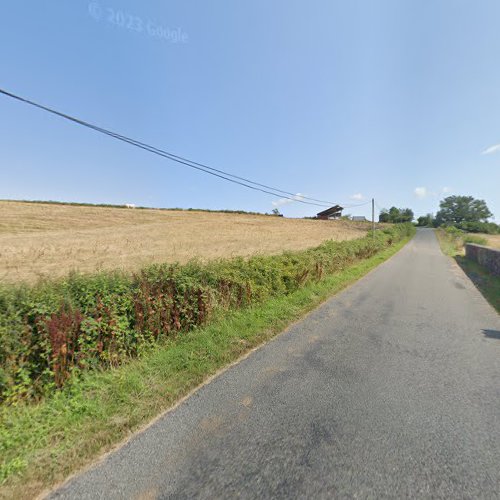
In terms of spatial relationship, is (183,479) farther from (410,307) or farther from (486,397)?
(410,307)

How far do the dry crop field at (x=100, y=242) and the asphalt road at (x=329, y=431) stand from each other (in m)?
4.50

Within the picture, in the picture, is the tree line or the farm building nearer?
the farm building

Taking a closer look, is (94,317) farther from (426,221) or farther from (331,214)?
(426,221)

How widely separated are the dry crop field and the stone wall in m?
11.9

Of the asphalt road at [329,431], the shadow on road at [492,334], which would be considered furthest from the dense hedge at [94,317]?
the shadow on road at [492,334]

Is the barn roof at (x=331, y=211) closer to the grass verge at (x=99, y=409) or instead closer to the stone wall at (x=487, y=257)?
the stone wall at (x=487, y=257)

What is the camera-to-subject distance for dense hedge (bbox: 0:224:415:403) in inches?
101

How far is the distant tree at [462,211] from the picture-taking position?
95812 mm

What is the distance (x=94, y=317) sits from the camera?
3150 mm

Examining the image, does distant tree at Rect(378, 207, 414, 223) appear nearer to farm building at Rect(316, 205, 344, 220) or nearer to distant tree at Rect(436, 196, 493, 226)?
distant tree at Rect(436, 196, 493, 226)

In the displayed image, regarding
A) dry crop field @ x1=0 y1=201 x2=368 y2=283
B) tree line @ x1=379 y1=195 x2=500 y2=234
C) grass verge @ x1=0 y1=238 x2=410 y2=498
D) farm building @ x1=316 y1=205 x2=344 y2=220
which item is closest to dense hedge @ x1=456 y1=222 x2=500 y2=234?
tree line @ x1=379 y1=195 x2=500 y2=234

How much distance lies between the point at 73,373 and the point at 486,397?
5232 millimetres

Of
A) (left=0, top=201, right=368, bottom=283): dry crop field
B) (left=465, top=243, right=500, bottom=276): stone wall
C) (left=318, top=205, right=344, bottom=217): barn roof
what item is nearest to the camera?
(left=465, top=243, right=500, bottom=276): stone wall

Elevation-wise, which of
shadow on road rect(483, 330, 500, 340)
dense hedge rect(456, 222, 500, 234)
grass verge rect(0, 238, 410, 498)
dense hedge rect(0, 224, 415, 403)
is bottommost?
shadow on road rect(483, 330, 500, 340)
